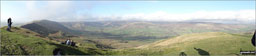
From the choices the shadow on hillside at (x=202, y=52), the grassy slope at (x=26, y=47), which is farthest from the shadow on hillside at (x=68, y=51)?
the shadow on hillside at (x=202, y=52)

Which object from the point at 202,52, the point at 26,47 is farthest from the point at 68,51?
the point at 202,52

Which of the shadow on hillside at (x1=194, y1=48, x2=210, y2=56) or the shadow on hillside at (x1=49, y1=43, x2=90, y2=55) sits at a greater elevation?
the shadow on hillside at (x1=194, y1=48, x2=210, y2=56)

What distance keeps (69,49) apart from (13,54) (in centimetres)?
964

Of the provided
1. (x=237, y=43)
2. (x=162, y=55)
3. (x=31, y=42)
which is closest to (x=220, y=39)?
(x=237, y=43)

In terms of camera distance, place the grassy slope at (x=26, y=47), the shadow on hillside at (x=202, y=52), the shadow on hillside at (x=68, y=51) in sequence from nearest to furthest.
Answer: the grassy slope at (x=26, y=47)
the shadow on hillside at (x=68, y=51)
the shadow on hillside at (x=202, y=52)

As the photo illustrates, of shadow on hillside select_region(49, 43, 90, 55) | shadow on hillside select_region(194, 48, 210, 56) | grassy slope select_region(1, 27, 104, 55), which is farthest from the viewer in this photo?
shadow on hillside select_region(194, 48, 210, 56)

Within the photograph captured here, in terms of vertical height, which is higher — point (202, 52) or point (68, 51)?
point (202, 52)

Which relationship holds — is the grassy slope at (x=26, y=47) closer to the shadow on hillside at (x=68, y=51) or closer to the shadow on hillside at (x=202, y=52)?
the shadow on hillside at (x=68, y=51)

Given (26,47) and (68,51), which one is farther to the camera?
(68,51)

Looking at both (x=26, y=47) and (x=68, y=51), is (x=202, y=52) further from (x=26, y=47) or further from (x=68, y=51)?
(x=26, y=47)

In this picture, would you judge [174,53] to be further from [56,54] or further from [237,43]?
[56,54]

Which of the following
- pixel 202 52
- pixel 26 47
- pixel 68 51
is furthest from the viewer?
pixel 202 52

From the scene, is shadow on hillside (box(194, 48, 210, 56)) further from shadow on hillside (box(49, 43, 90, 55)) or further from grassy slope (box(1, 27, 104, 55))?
shadow on hillside (box(49, 43, 90, 55))

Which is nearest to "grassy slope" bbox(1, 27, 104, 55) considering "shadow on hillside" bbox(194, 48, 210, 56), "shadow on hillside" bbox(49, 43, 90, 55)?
"shadow on hillside" bbox(49, 43, 90, 55)
